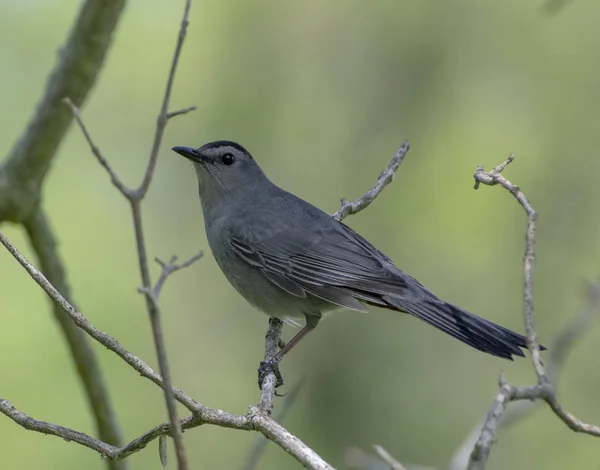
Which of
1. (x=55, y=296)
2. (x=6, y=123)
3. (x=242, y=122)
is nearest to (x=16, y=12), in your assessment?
(x=6, y=123)

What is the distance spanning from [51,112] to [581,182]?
6.69 metres

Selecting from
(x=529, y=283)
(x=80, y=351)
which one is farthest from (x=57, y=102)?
(x=529, y=283)

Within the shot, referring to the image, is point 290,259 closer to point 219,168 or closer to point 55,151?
point 219,168

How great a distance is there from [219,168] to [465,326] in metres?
A: 2.22

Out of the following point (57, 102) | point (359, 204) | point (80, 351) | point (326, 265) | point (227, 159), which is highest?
point (227, 159)

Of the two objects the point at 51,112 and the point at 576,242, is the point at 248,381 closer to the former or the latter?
the point at 576,242

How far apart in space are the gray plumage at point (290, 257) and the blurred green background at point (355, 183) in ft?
10.7

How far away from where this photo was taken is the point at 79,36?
4.70 meters

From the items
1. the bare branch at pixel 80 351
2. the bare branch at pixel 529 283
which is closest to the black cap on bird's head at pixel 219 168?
the bare branch at pixel 80 351

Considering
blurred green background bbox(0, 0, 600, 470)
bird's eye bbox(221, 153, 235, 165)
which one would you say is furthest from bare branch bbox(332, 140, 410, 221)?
blurred green background bbox(0, 0, 600, 470)

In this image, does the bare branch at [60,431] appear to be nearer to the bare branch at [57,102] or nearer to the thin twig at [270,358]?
the thin twig at [270,358]

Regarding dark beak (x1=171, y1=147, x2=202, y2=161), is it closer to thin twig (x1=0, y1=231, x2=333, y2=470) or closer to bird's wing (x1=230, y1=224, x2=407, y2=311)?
bird's wing (x1=230, y1=224, x2=407, y2=311)

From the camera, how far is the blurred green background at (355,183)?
29.4 ft

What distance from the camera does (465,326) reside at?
14.8 feet
